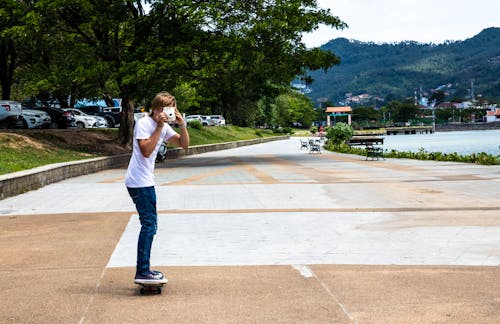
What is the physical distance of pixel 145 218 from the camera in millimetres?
6043

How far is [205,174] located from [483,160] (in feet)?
34.3

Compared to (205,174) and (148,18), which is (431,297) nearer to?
(205,174)

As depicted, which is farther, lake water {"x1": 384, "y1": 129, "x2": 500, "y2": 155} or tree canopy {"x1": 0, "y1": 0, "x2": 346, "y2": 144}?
lake water {"x1": 384, "y1": 129, "x2": 500, "y2": 155}

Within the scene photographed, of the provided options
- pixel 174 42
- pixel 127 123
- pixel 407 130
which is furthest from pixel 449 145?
pixel 407 130

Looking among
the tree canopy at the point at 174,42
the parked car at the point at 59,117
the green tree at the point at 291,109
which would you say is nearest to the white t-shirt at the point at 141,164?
the tree canopy at the point at 174,42

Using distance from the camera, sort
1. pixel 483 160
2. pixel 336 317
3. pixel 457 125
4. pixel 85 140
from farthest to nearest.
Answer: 1. pixel 457 125
2. pixel 85 140
3. pixel 483 160
4. pixel 336 317

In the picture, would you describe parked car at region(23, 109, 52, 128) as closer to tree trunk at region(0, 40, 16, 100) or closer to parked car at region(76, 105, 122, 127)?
tree trunk at region(0, 40, 16, 100)

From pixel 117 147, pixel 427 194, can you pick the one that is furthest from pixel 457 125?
pixel 427 194

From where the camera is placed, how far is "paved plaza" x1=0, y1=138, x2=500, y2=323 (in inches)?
214

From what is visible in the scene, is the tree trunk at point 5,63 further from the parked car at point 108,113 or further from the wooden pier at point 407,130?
the wooden pier at point 407,130

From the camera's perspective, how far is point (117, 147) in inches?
1410

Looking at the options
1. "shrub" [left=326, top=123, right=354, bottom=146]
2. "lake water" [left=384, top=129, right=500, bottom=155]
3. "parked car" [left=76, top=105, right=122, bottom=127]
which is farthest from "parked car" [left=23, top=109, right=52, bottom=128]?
"lake water" [left=384, top=129, right=500, bottom=155]

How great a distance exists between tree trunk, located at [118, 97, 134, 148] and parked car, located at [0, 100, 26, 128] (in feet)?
16.8

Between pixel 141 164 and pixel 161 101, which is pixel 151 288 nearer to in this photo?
pixel 141 164
